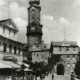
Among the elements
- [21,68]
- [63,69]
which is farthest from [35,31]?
[21,68]

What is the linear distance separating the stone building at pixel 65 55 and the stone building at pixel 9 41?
41.0 meters

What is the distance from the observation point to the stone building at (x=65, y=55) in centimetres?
8756

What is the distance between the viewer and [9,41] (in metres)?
42.9

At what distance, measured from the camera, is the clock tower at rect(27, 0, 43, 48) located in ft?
313

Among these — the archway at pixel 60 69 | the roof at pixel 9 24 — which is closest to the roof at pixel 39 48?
the archway at pixel 60 69

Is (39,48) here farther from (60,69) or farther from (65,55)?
(60,69)

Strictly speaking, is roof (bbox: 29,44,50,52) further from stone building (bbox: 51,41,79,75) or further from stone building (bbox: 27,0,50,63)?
stone building (bbox: 51,41,79,75)

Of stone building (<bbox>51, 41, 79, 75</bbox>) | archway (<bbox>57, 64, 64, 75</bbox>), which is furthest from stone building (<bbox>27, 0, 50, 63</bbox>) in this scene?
archway (<bbox>57, 64, 64, 75</bbox>)

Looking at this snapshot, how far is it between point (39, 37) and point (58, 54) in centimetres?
1090

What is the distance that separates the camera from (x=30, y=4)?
99688 mm

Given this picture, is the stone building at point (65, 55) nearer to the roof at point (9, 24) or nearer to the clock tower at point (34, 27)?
the clock tower at point (34, 27)

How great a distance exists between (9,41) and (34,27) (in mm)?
53442

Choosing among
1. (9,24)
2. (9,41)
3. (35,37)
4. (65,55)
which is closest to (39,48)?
(35,37)

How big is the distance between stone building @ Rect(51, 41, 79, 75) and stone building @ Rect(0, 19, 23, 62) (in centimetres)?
4103
